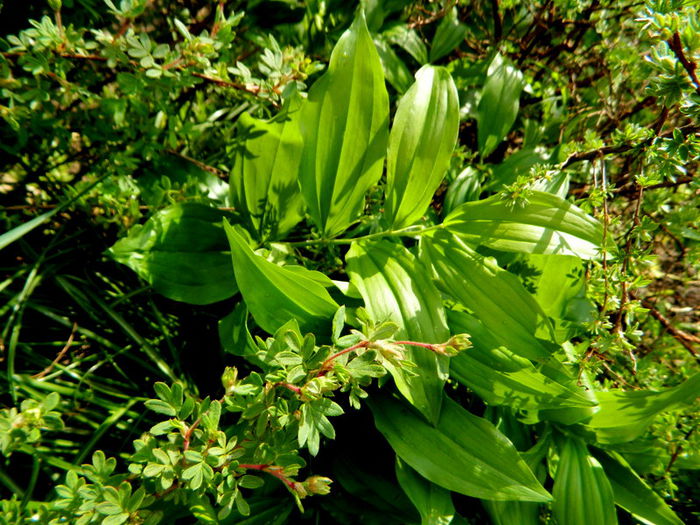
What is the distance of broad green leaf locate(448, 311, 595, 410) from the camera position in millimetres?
996

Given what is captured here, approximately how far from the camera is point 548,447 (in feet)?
3.73

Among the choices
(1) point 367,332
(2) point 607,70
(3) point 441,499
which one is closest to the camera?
(1) point 367,332

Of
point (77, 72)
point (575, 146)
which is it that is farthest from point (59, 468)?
point (575, 146)

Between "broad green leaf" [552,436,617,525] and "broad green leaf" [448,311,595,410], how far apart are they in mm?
193

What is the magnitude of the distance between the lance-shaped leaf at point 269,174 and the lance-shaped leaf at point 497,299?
43cm

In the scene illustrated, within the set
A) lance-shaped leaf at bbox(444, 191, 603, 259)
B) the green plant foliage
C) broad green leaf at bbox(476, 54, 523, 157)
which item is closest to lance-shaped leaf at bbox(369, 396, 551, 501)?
the green plant foliage

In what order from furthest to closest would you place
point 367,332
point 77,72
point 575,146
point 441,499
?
point 77,72, point 575,146, point 441,499, point 367,332

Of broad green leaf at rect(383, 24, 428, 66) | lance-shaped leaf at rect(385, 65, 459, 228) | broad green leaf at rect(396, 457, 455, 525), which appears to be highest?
broad green leaf at rect(383, 24, 428, 66)

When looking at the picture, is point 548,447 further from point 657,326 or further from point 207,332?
point 207,332

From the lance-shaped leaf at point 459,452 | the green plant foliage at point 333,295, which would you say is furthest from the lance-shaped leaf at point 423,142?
the lance-shaped leaf at point 459,452

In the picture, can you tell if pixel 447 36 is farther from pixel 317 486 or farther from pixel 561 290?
pixel 317 486

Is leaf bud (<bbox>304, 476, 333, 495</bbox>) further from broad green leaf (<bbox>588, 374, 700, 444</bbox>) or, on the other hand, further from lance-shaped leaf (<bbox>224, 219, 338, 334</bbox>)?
broad green leaf (<bbox>588, 374, 700, 444</bbox>)

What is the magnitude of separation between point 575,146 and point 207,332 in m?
1.14

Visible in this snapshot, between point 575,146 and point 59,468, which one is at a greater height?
point 575,146
